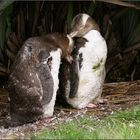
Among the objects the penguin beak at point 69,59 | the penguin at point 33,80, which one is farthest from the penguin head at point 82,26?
the penguin at point 33,80

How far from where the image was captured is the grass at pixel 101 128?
253 inches

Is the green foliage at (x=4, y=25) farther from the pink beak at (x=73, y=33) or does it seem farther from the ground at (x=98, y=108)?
the pink beak at (x=73, y=33)

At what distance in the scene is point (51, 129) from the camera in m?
6.99

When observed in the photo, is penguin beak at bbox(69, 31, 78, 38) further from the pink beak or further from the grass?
the grass

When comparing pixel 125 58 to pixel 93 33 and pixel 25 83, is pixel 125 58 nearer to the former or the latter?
pixel 93 33

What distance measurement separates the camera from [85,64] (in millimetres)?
7926

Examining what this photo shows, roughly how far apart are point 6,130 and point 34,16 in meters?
2.14

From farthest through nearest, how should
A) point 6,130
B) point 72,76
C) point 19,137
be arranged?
1. point 72,76
2. point 6,130
3. point 19,137

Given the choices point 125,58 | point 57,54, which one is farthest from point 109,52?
point 57,54

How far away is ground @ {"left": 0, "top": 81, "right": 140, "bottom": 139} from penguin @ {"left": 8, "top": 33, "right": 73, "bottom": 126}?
6.7 inches

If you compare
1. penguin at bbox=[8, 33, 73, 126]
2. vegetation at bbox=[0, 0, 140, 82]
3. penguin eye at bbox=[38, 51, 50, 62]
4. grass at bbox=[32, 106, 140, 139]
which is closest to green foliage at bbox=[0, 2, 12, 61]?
vegetation at bbox=[0, 0, 140, 82]

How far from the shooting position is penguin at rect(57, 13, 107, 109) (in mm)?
7926

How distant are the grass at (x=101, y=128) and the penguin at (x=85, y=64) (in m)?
0.55

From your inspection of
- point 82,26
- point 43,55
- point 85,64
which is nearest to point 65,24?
point 82,26
